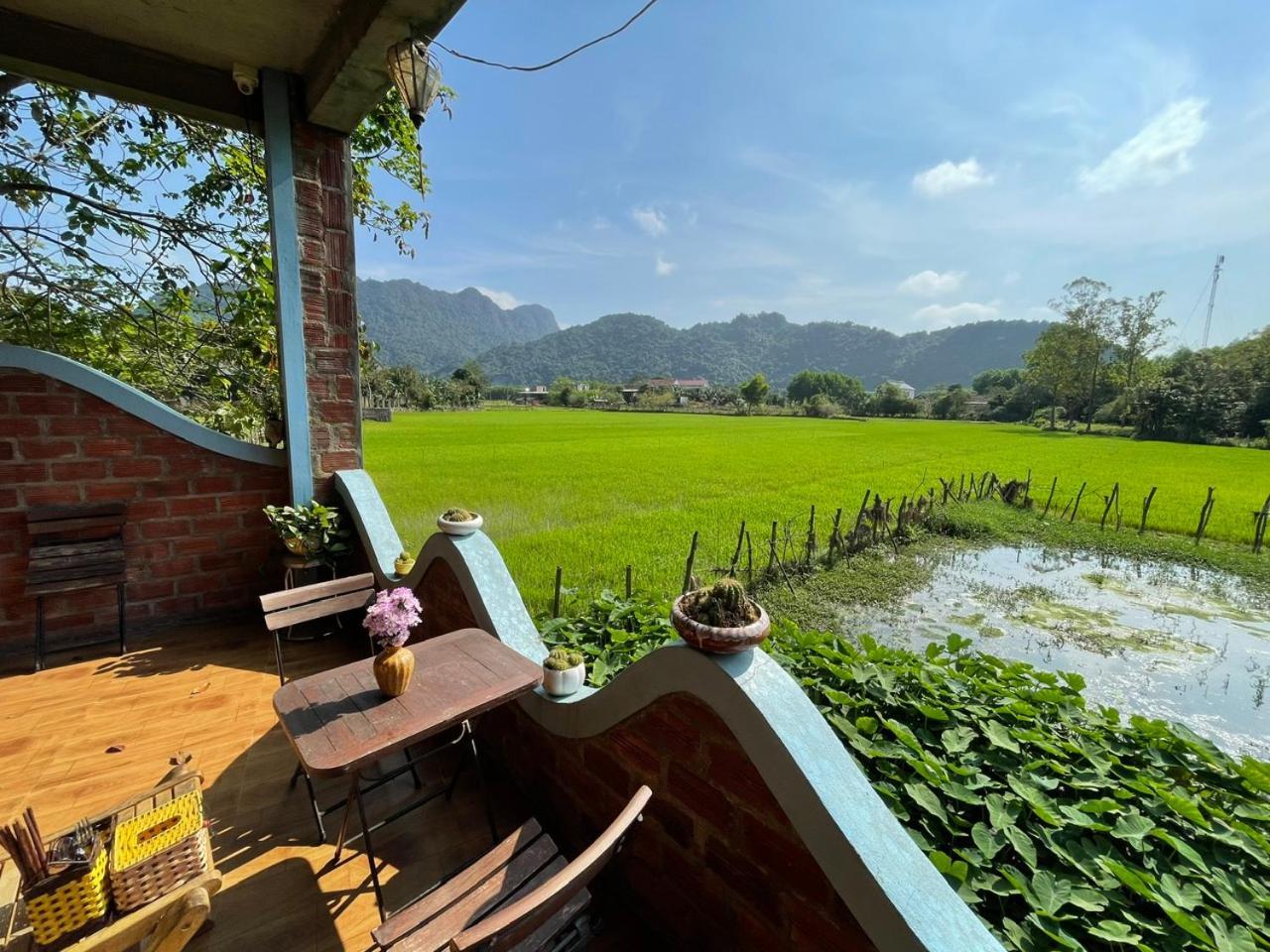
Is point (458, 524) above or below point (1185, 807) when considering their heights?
above

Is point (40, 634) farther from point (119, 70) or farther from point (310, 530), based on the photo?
point (119, 70)

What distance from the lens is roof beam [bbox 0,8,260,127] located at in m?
2.59

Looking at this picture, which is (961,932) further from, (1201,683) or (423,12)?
(1201,683)

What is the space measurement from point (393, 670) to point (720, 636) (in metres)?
1.10

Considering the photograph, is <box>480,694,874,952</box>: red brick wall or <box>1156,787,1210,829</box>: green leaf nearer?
<box>480,694,874,952</box>: red brick wall

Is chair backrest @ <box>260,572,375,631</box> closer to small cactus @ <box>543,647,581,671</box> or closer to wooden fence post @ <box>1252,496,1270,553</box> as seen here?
small cactus @ <box>543,647,581,671</box>

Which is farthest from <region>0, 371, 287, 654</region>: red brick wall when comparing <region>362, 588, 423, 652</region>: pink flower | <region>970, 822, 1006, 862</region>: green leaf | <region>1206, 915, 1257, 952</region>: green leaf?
<region>1206, 915, 1257, 952</region>: green leaf

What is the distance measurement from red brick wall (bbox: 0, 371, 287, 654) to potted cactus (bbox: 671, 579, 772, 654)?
10.9 feet

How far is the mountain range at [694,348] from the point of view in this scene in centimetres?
12400

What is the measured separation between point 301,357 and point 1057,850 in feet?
13.6

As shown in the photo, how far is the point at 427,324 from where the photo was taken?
14550cm

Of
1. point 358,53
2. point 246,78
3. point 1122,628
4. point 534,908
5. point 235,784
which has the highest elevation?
point 246,78

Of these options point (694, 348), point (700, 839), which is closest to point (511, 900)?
point (700, 839)

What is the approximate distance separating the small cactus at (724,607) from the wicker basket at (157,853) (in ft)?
5.11
